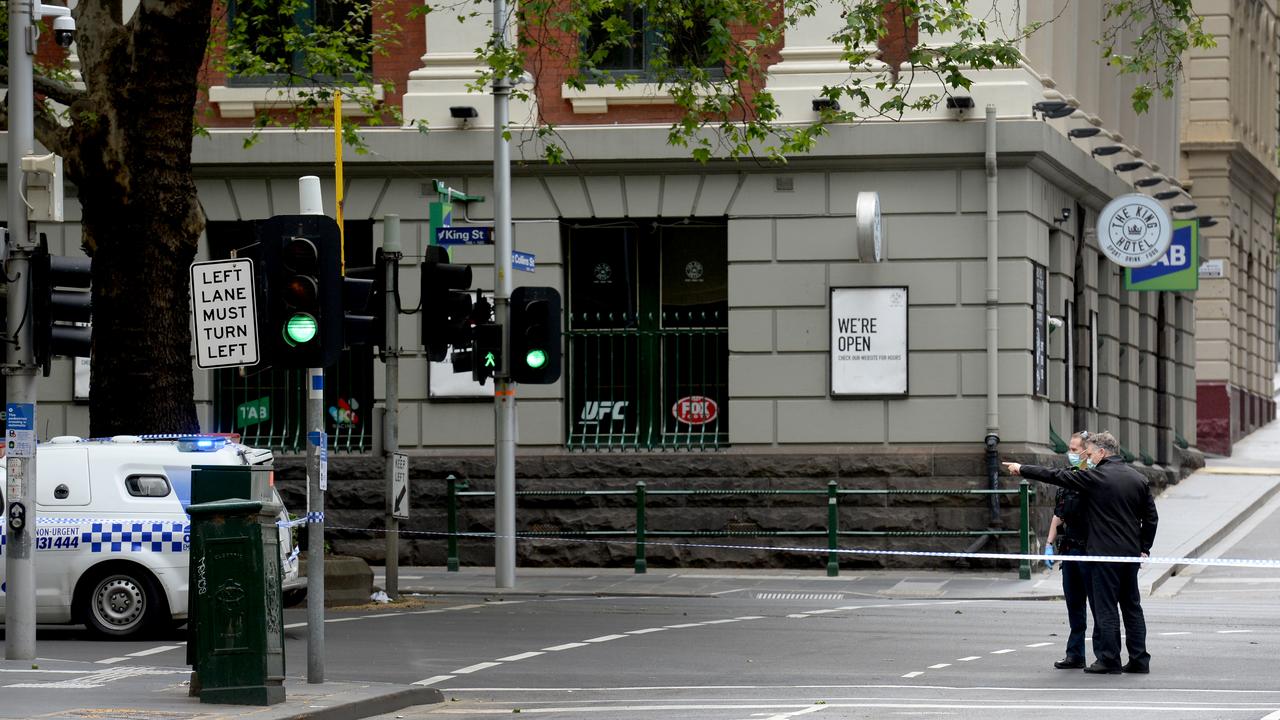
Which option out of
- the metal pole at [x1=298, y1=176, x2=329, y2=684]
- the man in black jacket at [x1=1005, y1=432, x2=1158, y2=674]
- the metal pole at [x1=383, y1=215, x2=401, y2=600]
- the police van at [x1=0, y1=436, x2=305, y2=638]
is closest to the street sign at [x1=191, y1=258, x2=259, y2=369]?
the metal pole at [x1=298, y1=176, x2=329, y2=684]

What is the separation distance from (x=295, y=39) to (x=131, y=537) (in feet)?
25.9

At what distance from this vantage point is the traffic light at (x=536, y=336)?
1981cm

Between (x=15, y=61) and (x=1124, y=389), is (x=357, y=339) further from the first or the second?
(x=1124, y=389)

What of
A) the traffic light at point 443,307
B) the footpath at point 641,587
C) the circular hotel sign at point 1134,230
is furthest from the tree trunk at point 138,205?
the circular hotel sign at point 1134,230

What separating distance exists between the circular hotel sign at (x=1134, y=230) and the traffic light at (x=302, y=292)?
55.3 ft

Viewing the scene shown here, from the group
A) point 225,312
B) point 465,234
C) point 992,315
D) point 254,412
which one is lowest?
point 254,412

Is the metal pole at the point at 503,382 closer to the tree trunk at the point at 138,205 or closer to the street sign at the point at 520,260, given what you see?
the street sign at the point at 520,260

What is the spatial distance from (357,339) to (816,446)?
508 inches

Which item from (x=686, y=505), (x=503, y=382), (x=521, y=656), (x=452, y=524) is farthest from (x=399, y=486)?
(x=521, y=656)

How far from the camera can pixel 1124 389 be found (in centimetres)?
3155

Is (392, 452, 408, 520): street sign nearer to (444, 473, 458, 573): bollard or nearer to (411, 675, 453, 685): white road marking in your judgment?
(444, 473, 458, 573): bollard

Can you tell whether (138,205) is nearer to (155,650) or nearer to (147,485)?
(147,485)

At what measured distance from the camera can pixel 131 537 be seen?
17125 mm

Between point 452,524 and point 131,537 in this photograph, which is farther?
point 452,524
